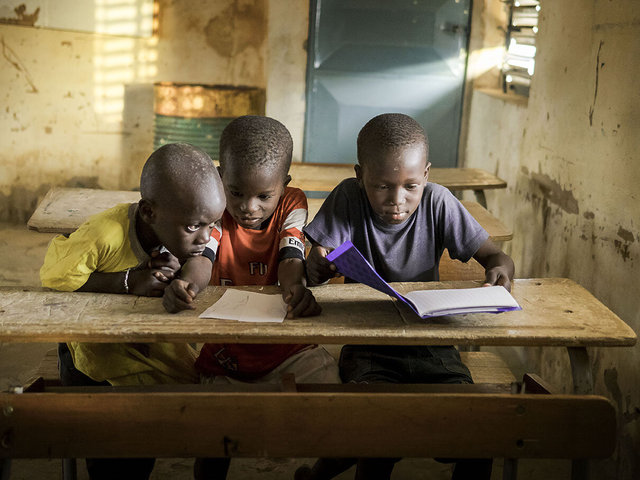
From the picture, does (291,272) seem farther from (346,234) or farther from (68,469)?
(68,469)

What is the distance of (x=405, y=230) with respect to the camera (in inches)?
87.8

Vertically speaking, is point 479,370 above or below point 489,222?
below

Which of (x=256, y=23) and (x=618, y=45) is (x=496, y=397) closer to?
(x=618, y=45)

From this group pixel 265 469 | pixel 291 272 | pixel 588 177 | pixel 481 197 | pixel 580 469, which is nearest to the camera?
pixel 580 469

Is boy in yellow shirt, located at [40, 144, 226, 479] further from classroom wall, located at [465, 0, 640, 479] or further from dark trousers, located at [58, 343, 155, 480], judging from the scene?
classroom wall, located at [465, 0, 640, 479]

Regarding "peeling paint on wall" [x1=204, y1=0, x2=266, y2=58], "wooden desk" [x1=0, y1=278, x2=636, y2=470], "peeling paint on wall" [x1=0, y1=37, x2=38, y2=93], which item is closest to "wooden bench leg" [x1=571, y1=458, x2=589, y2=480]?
"wooden desk" [x1=0, y1=278, x2=636, y2=470]

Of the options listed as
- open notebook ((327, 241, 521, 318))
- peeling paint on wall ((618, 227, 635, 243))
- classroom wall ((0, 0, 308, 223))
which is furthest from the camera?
classroom wall ((0, 0, 308, 223))

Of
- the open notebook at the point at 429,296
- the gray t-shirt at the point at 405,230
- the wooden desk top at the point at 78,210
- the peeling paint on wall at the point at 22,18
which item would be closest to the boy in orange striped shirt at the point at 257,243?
the gray t-shirt at the point at 405,230

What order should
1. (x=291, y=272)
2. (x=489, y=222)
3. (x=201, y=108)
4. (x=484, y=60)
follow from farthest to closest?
(x=201, y=108) < (x=484, y=60) < (x=489, y=222) < (x=291, y=272)

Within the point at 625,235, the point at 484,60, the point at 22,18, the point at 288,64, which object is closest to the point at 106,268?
the point at 625,235

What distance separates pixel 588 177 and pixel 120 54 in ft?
13.4

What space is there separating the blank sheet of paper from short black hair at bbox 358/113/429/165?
0.59 meters

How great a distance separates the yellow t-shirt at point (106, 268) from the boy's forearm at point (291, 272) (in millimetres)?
392

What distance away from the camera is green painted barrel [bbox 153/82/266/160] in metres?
5.62
